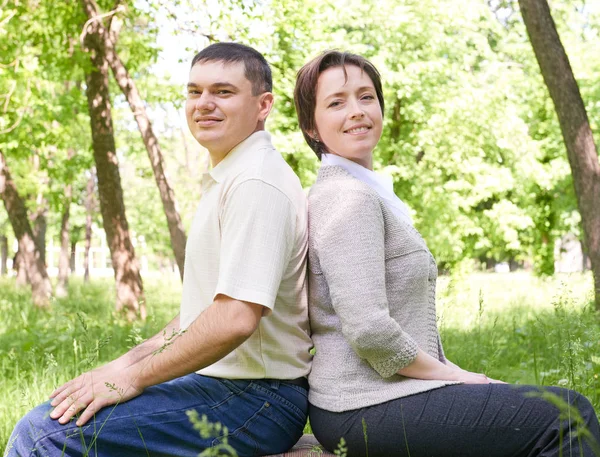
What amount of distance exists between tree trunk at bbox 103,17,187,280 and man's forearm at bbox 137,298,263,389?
29.5 feet

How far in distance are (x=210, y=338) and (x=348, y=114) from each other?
1.07 metres

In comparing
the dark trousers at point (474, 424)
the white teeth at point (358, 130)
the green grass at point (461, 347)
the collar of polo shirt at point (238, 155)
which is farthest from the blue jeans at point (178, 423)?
the white teeth at point (358, 130)

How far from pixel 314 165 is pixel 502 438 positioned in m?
18.2

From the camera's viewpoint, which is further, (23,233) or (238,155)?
(23,233)

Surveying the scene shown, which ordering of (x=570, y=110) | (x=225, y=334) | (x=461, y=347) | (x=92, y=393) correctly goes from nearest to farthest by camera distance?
(x=225, y=334), (x=92, y=393), (x=461, y=347), (x=570, y=110)

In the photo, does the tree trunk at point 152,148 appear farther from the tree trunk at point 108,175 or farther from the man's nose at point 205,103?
the man's nose at point 205,103

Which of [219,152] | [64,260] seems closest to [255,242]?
[219,152]

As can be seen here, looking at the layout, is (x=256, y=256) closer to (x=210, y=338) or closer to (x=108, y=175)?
(x=210, y=338)

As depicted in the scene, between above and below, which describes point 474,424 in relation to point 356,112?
below

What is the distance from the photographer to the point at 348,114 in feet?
9.82

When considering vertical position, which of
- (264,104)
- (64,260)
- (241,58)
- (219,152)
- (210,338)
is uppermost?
(241,58)

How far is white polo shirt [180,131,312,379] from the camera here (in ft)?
8.30

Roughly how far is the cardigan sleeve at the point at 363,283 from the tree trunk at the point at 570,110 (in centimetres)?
571

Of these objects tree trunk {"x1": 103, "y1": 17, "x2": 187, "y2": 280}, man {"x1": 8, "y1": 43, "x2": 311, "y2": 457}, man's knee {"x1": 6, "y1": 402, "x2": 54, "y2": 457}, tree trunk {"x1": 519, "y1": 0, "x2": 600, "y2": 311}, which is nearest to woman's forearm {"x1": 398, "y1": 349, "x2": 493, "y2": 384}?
man {"x1": 8, "y1": 43, "x2": 311, "y2": 457}
